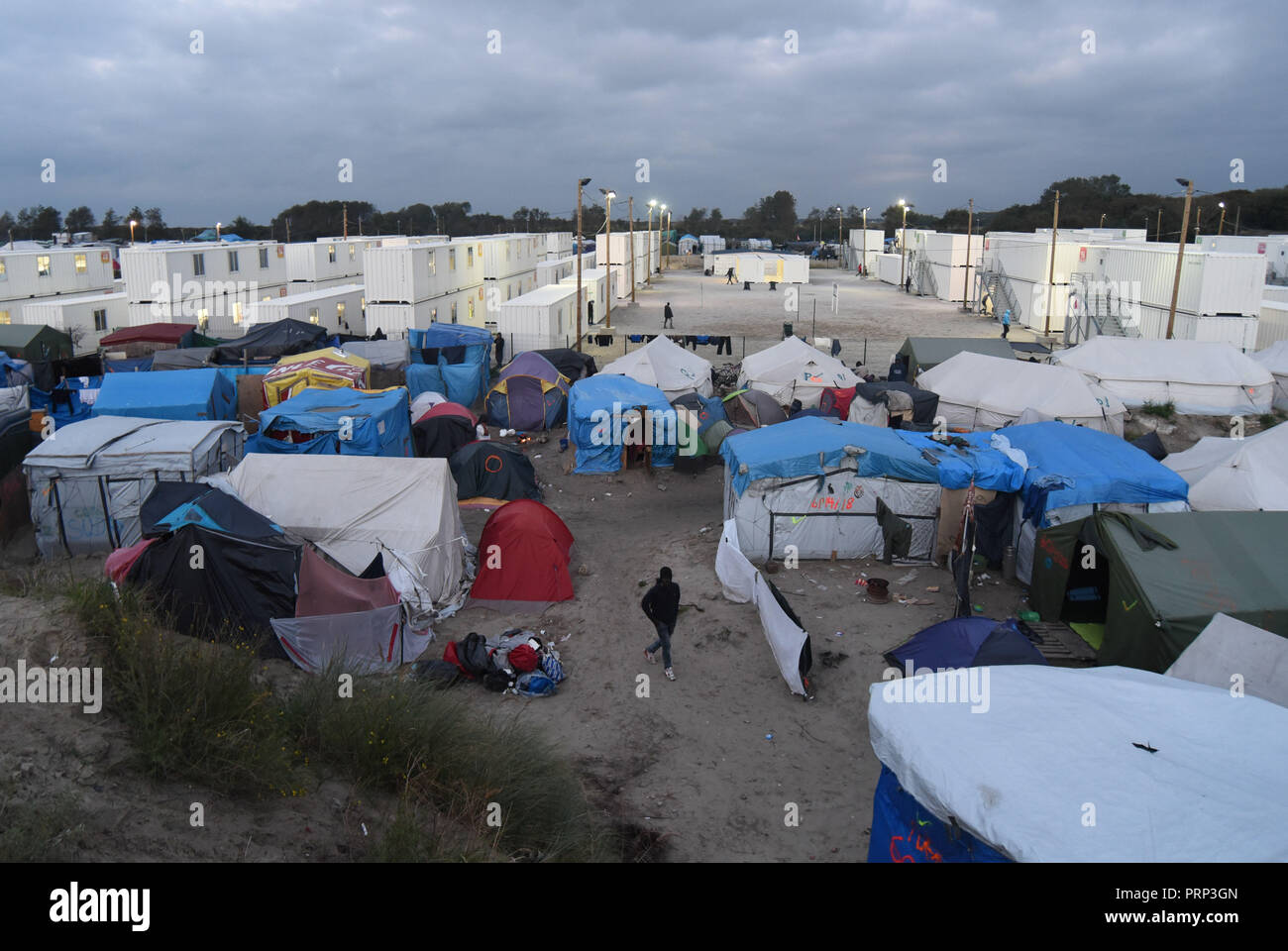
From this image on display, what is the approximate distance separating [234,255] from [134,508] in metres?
25.9

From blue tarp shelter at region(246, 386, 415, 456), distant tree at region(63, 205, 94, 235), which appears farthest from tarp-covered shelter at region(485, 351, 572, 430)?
distant tree at region(63, 205, 94, 235)

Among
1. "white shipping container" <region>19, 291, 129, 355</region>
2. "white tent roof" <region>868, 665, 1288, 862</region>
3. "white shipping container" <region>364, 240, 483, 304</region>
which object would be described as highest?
"white shipping container" <region>364, 240, 483, 304</region>

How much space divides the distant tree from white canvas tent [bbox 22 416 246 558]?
4006 inches

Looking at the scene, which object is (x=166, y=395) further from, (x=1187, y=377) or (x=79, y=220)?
(x=79, y=220)

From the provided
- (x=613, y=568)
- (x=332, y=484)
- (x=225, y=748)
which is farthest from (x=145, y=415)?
(x=225, y=748)

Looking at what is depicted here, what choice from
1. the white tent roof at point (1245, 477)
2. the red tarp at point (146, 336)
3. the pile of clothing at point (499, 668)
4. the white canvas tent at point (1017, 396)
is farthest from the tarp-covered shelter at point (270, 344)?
the white tent roof at point (1245, 477)

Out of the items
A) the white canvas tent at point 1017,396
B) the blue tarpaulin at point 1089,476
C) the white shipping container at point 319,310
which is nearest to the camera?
the blue tarpaulin at point 1089,476

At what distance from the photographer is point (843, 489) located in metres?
13.2

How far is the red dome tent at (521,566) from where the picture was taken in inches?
485

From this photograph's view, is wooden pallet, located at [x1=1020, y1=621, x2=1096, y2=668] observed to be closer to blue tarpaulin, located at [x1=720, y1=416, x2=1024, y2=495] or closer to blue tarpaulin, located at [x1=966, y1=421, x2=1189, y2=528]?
→ blue tarpaulin, located at [x1=966, y1=421, x2=1189, y2=528]

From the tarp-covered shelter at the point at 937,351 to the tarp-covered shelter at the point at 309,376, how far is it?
47.0 feet

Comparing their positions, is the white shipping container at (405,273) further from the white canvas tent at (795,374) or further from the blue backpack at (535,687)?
the blue backpack at (535,687)

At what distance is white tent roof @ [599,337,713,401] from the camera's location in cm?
2164

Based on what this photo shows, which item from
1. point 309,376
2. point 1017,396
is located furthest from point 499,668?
point 1017,396
